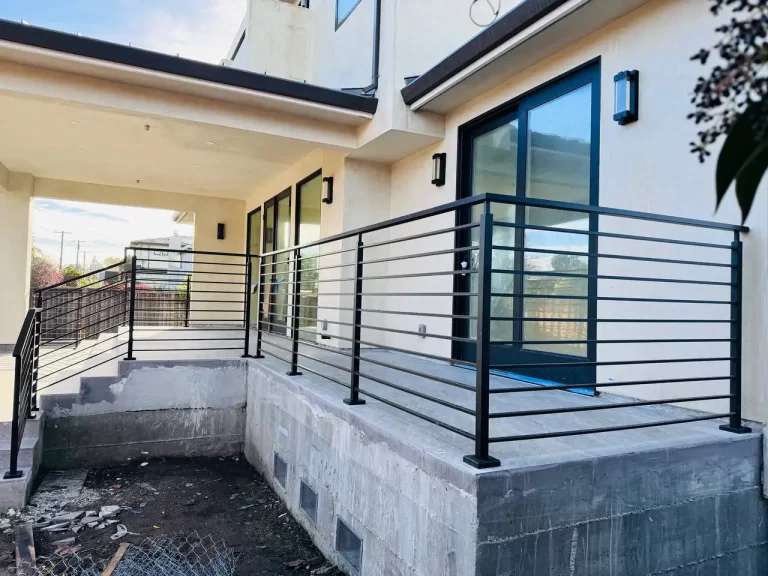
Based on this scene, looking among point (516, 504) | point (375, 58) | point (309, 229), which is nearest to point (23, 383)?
point (516, 504)

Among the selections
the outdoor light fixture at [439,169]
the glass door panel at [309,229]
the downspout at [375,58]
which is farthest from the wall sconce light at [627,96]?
the glass door panel at [309,229]

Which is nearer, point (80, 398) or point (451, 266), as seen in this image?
point (80, 398)

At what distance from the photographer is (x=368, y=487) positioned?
2.51m

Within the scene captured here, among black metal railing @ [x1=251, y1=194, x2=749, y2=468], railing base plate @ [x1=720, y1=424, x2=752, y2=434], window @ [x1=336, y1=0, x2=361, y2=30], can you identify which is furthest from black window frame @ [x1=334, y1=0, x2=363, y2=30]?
railing base plate @ [x1=720, y1=424, x2=752, y2=434]

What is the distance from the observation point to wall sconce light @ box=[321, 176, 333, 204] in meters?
5.94

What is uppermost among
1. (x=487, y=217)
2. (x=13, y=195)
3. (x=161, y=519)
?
(x=13, y=195)

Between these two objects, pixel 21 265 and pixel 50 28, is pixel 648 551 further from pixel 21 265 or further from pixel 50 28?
pixel 21 265

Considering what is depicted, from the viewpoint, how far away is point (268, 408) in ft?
13.8

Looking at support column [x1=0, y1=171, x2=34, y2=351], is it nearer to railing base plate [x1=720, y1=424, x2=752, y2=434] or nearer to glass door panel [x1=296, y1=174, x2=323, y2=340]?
glass door panel [x1=296, y1=174, x2=323, y2=340]

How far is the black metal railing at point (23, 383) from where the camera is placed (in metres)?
3.45

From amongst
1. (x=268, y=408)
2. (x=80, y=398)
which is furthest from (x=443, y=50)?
(x=80, y=398)

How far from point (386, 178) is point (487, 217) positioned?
4.24m

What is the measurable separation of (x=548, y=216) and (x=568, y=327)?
802 mm

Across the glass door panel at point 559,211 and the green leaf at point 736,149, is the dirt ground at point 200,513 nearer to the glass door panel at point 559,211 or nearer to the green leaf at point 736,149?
the glass door panel at point 559,211
